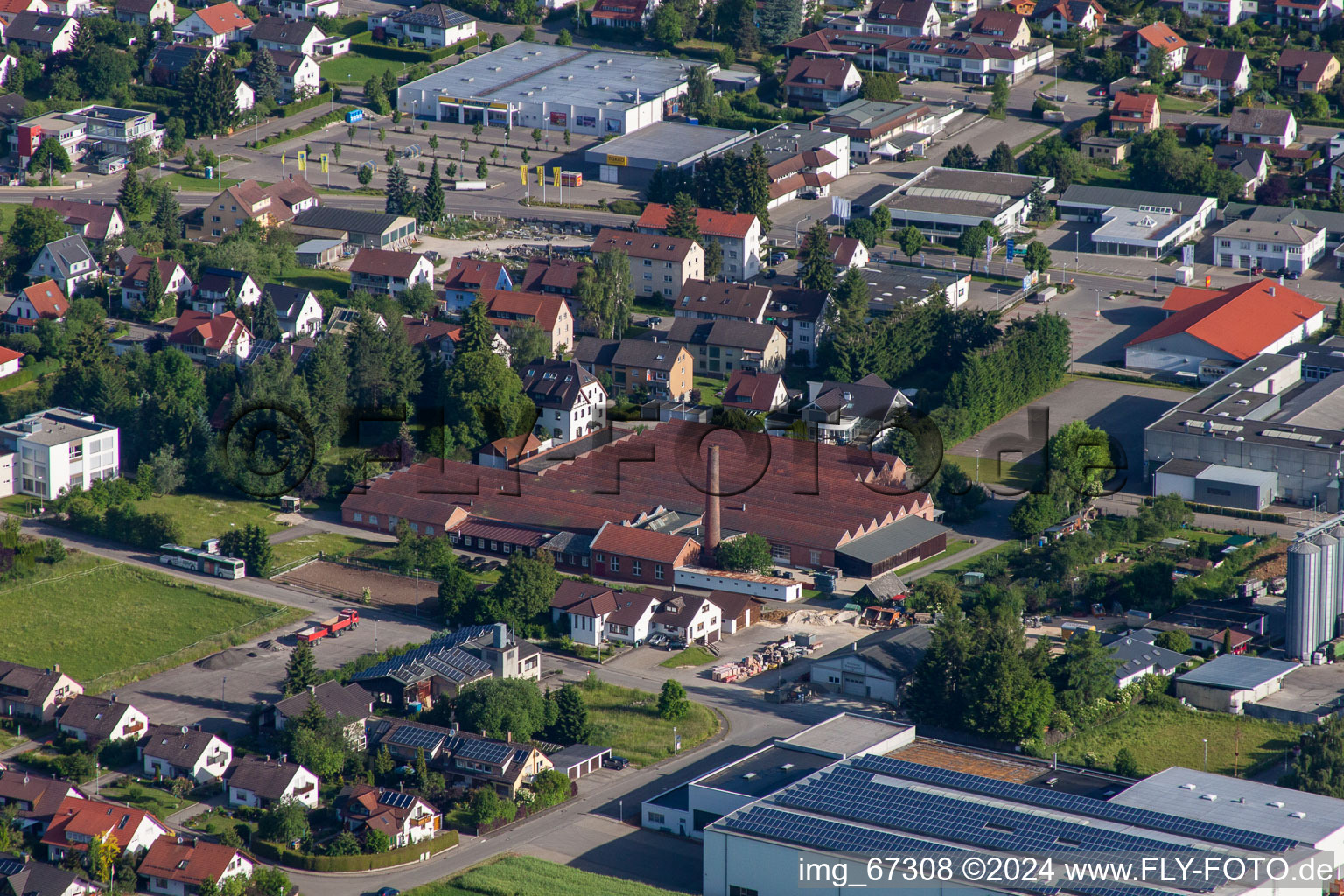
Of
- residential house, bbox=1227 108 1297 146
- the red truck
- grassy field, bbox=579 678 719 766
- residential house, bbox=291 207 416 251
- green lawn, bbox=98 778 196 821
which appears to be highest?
residential house, bbox=1227 108 1297 146

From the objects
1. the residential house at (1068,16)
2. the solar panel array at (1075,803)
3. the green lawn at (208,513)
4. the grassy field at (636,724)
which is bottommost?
the grassy field at (636,724)

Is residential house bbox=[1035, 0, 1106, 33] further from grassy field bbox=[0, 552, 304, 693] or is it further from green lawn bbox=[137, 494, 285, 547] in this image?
grassy field bbox=[0, 552, 304, 693]

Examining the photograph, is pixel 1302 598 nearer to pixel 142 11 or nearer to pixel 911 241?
pixel 911 241

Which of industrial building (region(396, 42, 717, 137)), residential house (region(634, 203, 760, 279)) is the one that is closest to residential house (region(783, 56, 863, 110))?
industrial building (region(396, 42, 717, 137))

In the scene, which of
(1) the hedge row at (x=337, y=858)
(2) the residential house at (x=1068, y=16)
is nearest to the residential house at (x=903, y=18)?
(2) the residential house at (x=1068, y=16)

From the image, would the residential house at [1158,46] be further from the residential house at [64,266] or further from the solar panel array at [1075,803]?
the solar panel array at [1075,803]

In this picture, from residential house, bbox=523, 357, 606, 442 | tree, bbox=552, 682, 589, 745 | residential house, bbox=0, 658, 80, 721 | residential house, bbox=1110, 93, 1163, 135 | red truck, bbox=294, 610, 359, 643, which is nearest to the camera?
tree, bbox=552, 682, 589, 745

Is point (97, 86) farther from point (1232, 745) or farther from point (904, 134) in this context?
point (1232, 745)
